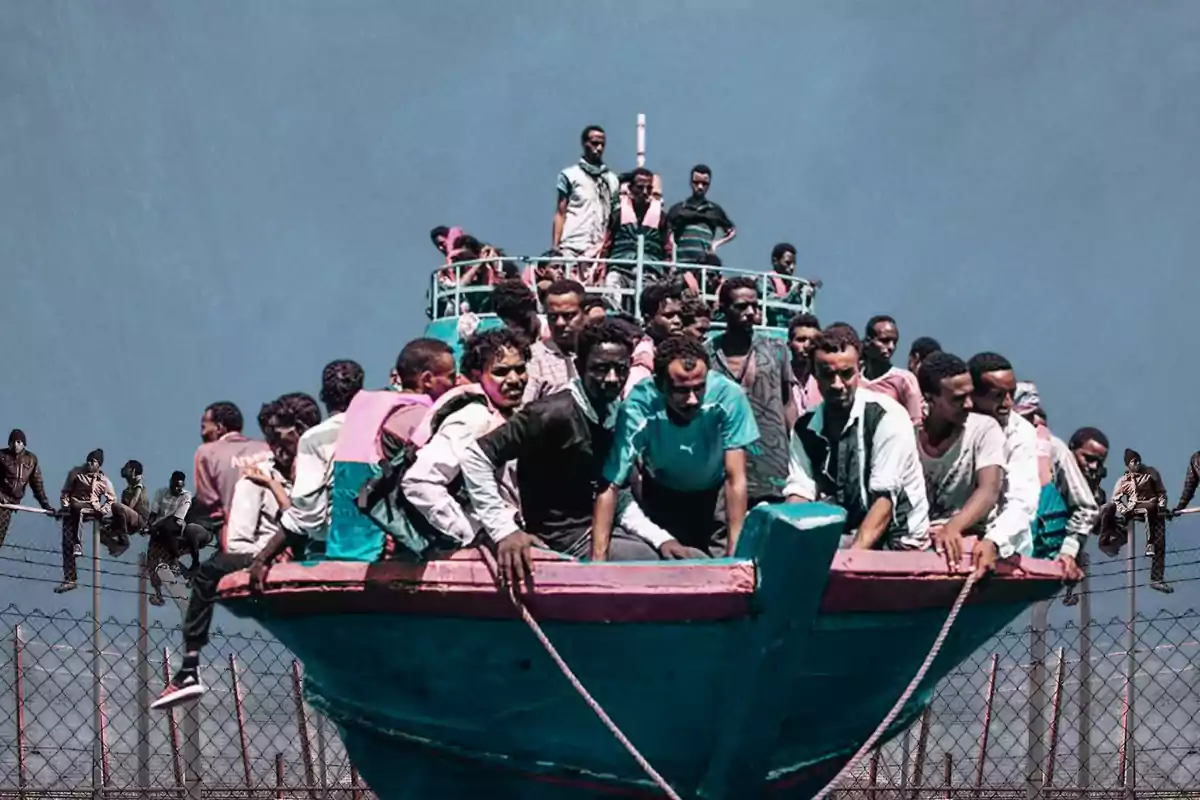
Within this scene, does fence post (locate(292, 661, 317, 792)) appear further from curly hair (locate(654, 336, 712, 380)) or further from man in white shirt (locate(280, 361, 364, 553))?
curly hair (locate(654, 336, 712, 380))

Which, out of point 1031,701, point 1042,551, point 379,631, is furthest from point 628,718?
point 1031,701

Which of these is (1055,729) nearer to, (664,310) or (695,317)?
(695,317)

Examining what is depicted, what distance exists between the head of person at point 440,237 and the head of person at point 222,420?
3795 mm

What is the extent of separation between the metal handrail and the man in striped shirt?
0.34 m

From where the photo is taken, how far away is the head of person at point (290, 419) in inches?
304

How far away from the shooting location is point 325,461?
7.11m

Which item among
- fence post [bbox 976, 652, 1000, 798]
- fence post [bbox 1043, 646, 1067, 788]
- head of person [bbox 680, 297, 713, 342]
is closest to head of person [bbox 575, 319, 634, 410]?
head of person [bbox 680, 297, 713, 342]

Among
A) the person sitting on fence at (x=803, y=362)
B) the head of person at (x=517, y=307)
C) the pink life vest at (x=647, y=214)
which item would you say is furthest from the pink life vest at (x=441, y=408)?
the pink life vest at (x=647, y=214)

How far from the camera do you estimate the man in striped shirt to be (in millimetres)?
12438

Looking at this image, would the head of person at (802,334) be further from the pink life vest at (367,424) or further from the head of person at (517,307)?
the pink life vest at (367,424)

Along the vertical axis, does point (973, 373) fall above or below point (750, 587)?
above

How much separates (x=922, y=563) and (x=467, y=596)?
5.64ft

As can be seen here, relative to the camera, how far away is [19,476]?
15805 millimetres

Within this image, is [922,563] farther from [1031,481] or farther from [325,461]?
[325,461]
